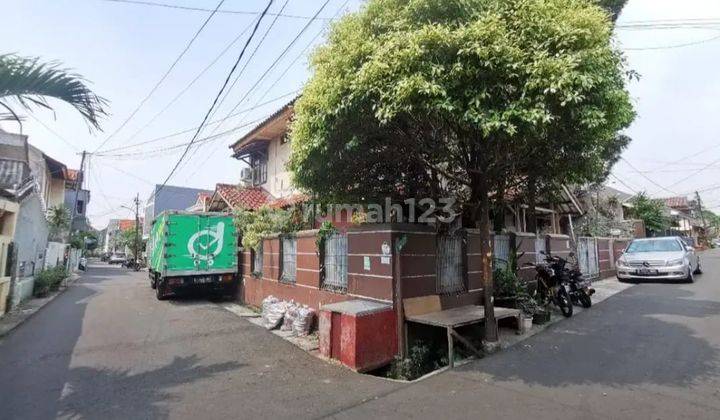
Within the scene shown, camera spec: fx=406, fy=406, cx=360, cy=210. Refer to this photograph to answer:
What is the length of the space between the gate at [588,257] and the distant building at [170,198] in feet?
116

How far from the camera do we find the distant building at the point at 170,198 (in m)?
40.6

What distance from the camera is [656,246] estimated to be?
14156mm

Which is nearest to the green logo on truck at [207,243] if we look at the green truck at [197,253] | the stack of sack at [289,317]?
the green truck at [197,253]

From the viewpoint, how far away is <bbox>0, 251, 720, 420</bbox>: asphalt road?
4398mm

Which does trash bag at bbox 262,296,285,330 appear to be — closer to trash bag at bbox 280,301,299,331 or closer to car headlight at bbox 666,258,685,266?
trash bag at bbox 280,301,299,331

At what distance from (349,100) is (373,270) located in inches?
123

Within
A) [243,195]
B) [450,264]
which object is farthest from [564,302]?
[243,195]

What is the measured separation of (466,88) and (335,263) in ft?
15.4

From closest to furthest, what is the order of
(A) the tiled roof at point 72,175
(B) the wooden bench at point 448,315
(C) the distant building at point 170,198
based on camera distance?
(B) the wooden bench at point 448,315
(A) the tiled roof at point 72,175
(C) the distant building at point 170,198

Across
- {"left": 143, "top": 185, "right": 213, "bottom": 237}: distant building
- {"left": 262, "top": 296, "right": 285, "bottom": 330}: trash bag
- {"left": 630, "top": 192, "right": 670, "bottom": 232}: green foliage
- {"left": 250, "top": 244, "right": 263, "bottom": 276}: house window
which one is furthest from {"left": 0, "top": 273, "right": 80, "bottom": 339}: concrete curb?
{"left": 630, "top": 192, "right": 670, "bottom": 232}: green foliage

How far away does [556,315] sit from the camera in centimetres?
873

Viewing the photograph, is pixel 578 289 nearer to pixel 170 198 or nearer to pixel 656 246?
pixel 656 246

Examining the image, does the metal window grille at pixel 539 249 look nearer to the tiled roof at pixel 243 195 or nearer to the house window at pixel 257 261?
the house window at pixel 257 261

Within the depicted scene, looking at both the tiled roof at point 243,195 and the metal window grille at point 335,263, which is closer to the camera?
the metal window grille at point 335,263
